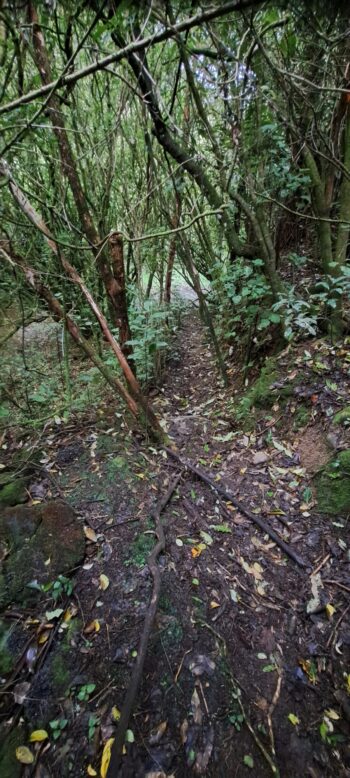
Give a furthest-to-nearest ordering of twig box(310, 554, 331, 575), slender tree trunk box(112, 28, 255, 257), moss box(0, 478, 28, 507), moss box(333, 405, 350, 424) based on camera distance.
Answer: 1. slender tree trunk box(112, 28, 255, 257)
2. moss box(333, 405, 350, 424)
3. moss box(0, 478, 28, 507)
4. twig box(310, 554, 331, 575)

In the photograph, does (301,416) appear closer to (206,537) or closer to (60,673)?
(206,537)

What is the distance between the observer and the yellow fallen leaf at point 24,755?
52.1 inches

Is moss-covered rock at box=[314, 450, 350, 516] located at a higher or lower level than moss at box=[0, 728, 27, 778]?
higher

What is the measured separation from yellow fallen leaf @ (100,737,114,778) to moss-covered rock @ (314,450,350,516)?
1780mm

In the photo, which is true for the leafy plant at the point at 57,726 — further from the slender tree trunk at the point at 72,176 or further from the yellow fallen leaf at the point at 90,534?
the slender tree trunk at the point at 72,176

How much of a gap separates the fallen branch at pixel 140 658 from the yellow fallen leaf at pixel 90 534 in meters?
0.42

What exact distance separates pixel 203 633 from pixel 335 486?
1.34 m

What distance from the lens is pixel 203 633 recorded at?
5.75 ft

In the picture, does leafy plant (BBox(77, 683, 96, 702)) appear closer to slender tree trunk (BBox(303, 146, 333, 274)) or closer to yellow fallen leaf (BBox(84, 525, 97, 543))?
yellow fallen leaf (BBox(84, 525, 97, 543))

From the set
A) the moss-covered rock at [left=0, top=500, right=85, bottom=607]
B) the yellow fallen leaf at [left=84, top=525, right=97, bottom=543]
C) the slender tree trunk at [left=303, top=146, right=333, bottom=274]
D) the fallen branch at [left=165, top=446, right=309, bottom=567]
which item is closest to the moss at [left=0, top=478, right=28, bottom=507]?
the moss-covered rock at [left=0, top=500, right=85, bottom=607]

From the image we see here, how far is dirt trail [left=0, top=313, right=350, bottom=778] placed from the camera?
139 centimetres

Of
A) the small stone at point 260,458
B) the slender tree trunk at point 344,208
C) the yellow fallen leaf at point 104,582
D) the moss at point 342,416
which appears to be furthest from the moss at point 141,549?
the slender tree trunk at point 344,208

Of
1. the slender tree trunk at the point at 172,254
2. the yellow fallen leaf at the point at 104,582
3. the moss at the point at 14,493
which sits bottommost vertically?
the yellow fallen leaf at the point at 104,582

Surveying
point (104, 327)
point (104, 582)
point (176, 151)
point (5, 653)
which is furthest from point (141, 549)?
point (176, 151)
